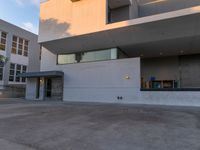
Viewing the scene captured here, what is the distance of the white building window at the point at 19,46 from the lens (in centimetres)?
2354

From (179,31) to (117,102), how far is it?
7.31m

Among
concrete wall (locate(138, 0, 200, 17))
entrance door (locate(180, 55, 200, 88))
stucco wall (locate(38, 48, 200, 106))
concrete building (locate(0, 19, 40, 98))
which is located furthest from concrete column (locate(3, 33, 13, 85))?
entrance door (locate(180, 55, 200, 88))

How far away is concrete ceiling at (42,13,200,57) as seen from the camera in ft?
39.5

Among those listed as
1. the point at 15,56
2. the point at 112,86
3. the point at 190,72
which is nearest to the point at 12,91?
the point at 15,56

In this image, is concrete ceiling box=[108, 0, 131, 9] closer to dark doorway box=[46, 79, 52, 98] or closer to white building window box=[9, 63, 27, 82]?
dark doorway box=[46, 79, 52, 98]

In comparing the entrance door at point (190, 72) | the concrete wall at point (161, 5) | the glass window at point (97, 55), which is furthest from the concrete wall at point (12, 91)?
the entrance door at point (190, 72)

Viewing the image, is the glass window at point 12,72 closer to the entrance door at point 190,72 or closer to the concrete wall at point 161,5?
the concrete wall at point 161,5

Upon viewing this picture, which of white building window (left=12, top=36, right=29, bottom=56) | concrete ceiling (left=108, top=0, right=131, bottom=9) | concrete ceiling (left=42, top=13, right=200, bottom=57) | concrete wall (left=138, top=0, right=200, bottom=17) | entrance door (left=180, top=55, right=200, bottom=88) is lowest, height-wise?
entrance door (left=180, top=55, right=200, bottom=88)

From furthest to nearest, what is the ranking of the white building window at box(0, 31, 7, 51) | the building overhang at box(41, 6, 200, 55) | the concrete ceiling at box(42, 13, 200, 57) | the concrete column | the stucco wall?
1. the concrete column
2. the white building window at box(0, 31, 7, 51)
3. the stucco wall
4. the concrete ceiling at box(42, 13, 200, 57)
5. the building overhang at box(41, 6, 200, 55)

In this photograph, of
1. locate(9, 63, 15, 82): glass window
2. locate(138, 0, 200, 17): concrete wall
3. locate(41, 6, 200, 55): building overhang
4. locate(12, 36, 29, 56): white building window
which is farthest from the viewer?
locate(12, 36, 29, 56): white building window

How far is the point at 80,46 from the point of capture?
15945 mm

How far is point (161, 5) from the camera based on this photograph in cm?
1703

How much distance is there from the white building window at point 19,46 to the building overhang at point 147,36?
9.05m

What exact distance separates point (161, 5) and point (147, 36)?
5882 mm
